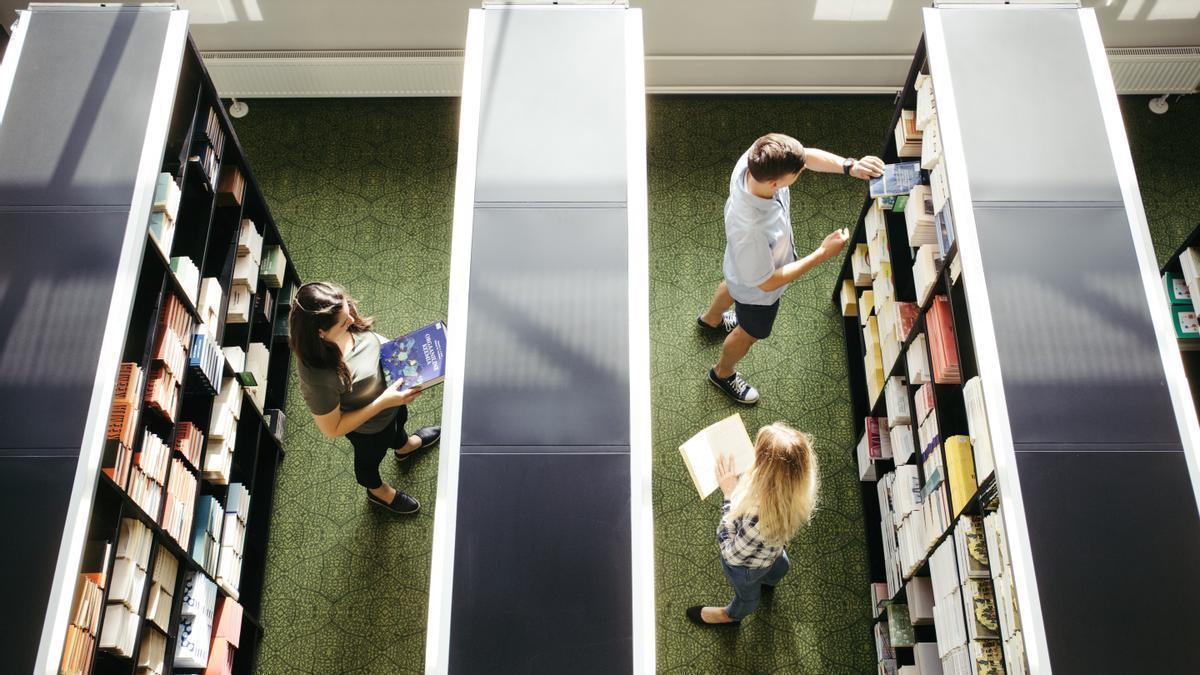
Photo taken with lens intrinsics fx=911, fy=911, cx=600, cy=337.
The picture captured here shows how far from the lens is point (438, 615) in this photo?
9.14ft

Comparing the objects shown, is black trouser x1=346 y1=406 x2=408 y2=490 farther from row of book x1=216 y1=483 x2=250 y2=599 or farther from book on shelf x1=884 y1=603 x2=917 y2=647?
book on shelf x1=884 y1=603 x2=917 y2=647

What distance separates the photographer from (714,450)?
13.1ft

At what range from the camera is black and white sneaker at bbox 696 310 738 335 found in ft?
17.3

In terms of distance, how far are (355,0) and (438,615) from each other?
4074 mm

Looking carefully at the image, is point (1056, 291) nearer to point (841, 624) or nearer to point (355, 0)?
point (841, 624)

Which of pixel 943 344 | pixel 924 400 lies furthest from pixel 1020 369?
pixel 924 400

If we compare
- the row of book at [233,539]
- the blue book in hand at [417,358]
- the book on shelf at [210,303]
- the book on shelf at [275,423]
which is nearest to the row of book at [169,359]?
the book on shelf at [210,303]

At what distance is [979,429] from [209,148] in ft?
11.9

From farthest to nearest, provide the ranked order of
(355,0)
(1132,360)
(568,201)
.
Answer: (355,0), (568,201), (1132,360)

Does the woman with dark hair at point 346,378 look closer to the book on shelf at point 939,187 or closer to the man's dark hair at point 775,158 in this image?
the man's dark hair at point 775,158

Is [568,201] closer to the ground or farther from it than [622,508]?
farther from it

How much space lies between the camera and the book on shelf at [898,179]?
4172 millimetres

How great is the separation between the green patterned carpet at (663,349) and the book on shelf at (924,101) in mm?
1566

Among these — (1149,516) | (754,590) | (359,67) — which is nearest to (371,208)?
(359,67)
